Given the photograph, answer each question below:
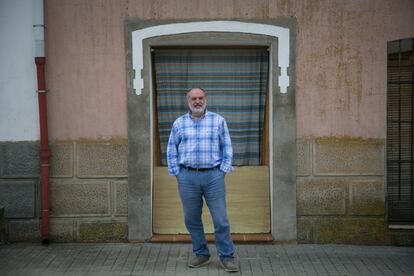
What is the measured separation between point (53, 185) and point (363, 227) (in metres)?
3.73

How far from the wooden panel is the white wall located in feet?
5.39

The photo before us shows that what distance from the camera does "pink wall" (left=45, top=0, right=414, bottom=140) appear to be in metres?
8.25

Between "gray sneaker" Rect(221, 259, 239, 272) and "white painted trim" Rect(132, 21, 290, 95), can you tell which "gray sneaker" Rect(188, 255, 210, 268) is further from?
"white painted trim" Rect(132, 21, 290, 95)

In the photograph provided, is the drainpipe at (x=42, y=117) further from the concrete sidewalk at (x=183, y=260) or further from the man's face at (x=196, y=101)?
the man's face at (x=196, y=101)

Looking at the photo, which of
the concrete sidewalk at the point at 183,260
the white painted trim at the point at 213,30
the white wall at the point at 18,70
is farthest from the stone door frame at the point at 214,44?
the white wall at the point at 18,70

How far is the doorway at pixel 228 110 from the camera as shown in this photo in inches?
339

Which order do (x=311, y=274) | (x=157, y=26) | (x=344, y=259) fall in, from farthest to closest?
1. (x=157, y=26)
2. (x=344, y=259)
3. (x=311, y=274)

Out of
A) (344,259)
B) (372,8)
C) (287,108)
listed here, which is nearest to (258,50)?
(287,108)

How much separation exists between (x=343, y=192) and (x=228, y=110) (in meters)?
1.71

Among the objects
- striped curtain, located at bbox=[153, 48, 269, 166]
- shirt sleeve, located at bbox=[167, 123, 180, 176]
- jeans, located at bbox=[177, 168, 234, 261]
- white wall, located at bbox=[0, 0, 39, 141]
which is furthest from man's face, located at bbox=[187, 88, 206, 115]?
white wall, located at bbox=[0, 0, 39, 141]

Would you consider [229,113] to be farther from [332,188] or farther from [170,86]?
[332,188]

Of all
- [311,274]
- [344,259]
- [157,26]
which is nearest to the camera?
[311,274]

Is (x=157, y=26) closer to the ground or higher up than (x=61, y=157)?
higher up

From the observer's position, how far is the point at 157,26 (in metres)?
8.24
